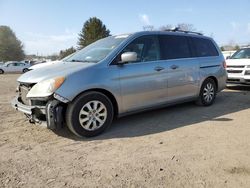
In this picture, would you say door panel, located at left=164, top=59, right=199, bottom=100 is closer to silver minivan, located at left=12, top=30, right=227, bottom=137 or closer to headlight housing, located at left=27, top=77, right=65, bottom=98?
silver minivan, located at left=12, top=30, right=227, bottom=137

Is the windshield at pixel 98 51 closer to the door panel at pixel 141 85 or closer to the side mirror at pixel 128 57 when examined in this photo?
the side mirror at pixel 128 57

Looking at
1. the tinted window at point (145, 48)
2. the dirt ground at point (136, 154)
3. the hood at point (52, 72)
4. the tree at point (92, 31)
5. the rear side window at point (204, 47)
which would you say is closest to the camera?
the dirt ground at point (136, 154)

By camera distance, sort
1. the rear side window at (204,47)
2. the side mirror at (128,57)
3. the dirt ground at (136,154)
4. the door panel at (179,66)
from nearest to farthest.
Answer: the dirt ground at (136,154), the side mirror at (128,57), the door panel at (179,66), the rear side window at (204,47)

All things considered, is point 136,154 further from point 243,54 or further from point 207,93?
point 243,54

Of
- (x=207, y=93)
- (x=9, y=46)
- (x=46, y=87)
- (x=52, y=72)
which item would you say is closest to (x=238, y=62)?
(x=207, y=93)

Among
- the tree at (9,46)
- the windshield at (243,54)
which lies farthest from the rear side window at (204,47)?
the tree at (9,46)

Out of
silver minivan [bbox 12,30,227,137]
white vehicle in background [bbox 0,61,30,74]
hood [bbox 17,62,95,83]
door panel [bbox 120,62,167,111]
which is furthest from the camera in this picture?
white vehicle in background [bbox 0,61,30,74]

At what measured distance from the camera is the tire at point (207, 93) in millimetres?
7289

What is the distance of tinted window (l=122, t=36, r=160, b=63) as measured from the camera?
18.9 ft

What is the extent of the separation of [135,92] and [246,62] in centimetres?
592

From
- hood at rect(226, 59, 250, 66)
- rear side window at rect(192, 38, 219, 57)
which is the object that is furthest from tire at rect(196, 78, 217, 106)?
hood at rect(226, 59, 250, 66)

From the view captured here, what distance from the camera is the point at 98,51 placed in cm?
582

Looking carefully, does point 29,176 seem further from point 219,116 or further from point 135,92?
point 219,116

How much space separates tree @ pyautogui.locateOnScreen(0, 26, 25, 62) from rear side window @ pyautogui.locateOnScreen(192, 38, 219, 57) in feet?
199
